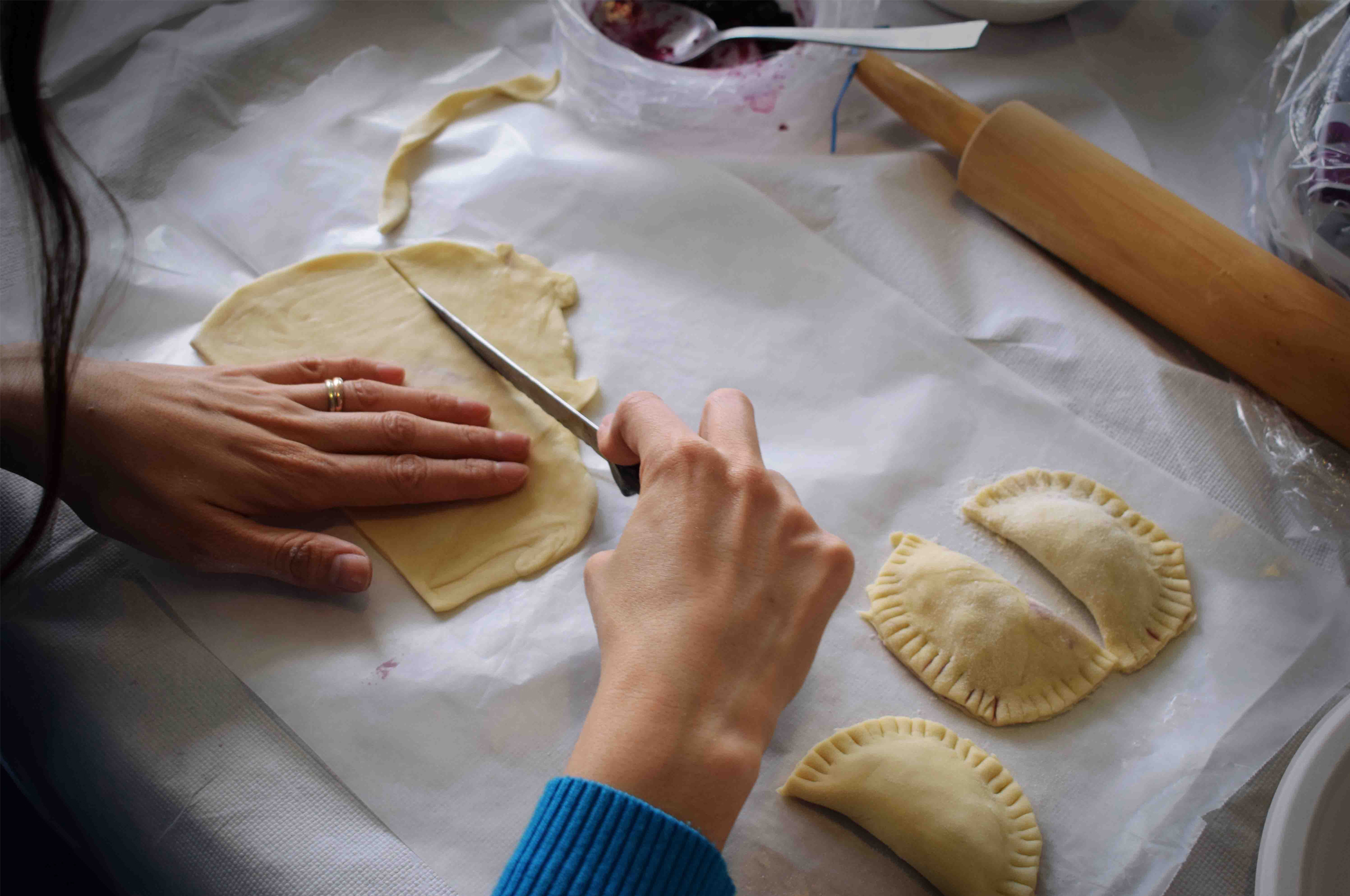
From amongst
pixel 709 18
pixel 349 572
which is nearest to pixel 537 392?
pixel 349 572

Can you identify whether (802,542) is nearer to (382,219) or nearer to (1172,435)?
(1172,435)

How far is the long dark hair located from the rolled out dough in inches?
17.1

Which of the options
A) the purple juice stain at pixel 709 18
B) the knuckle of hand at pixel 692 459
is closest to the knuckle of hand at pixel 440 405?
the knuckle of hand at pixel 692 459

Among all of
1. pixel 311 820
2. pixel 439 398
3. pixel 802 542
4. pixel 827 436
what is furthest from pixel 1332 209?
pixel 311 820

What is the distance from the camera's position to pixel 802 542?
1.09m

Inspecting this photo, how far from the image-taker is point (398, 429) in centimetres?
133

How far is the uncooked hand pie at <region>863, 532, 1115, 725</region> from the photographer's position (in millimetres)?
1258

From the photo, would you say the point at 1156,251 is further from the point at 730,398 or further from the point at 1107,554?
the point at 730,398

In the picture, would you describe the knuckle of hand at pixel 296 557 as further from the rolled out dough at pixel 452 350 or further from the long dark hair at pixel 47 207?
the long dark hair at pixel 47 207

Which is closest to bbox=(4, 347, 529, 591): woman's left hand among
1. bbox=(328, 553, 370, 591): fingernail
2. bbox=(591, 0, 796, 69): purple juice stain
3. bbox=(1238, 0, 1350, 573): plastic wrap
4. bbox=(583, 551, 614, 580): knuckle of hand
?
bbox=(328, 553, 370, 591): fingernail

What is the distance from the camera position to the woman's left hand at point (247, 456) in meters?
1.22

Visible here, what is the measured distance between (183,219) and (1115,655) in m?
1.92

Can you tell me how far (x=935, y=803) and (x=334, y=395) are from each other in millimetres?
1090

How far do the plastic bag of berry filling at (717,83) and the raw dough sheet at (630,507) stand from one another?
0.11m
